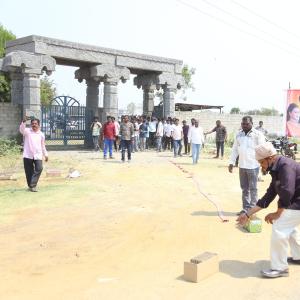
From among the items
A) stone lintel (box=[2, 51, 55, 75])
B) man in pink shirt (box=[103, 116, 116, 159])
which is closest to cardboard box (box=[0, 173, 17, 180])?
man in pink shirt (box=[103, 116, 116, 159])

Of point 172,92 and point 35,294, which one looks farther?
point 172,92

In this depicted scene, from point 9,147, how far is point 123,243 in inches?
453

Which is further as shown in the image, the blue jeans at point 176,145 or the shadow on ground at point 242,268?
the blue jeans at point 176,145

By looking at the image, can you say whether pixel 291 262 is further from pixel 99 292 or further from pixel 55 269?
pixel 55 269

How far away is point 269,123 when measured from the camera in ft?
108

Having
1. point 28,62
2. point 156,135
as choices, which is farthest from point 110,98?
point 28,62

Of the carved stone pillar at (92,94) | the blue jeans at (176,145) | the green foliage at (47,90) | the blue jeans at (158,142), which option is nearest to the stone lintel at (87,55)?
the carved stone pillar at (92,94)

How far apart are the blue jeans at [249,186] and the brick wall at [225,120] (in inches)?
672

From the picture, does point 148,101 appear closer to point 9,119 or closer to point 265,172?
point 9,119

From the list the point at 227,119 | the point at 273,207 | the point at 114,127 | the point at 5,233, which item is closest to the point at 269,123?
the point at 227,119

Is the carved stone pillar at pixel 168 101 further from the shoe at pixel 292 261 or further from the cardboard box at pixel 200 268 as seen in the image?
the cardboard box at pixel 200 268

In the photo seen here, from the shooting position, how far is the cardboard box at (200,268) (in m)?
5.00

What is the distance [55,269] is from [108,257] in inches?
28.1

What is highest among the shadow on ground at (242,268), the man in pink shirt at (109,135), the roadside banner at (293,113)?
the roadside banner at (293,113)
